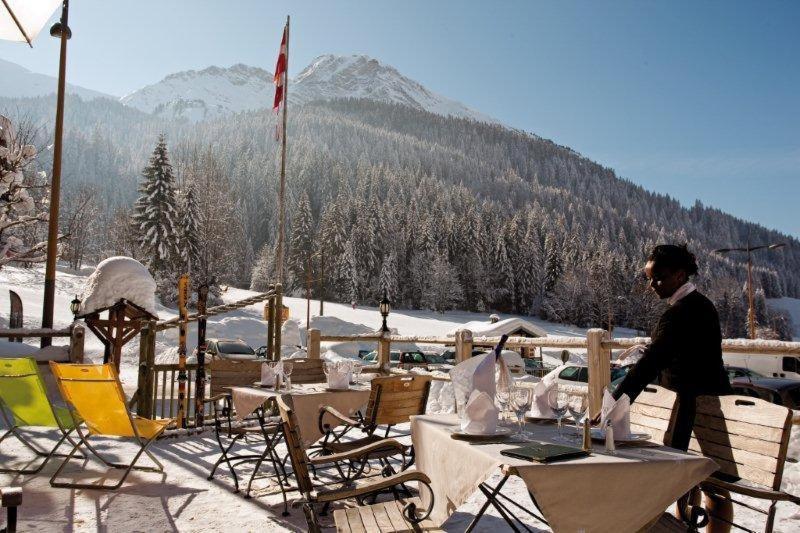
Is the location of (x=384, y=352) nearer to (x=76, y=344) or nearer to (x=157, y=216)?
(x=76, y=344)

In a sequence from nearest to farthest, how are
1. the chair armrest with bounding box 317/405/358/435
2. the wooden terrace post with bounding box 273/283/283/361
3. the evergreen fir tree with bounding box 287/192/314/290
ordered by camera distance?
the chair armrest with bounding box 317/405/358/435, the wooden terrace post with bounding box 273/283/283/361, the evergreen fir tree with bounding box 287/192/314/290

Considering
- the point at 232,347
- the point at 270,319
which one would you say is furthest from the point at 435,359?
the point at 270,319

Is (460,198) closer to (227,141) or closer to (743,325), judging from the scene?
(743,325)

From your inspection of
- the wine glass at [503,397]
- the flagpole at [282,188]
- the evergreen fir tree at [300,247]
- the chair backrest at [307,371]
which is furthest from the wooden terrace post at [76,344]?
the evergreen fir tree at [300,247]

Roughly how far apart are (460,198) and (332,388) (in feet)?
310

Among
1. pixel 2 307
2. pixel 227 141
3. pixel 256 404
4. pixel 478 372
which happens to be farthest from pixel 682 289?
pixel 227 141

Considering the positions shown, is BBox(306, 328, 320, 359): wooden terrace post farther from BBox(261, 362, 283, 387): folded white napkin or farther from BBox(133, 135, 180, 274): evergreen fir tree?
BBox(133, 135, 180, 274): evergreen fir tree

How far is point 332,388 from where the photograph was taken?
5.90 meters

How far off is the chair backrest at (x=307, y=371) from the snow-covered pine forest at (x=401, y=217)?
6.29 meters

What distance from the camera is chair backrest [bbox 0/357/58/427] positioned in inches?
216

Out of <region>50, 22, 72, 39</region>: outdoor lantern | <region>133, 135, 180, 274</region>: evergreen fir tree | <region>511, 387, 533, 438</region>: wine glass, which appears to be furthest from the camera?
<region>133, 135, 180, 274</region>: evergreen fir tree

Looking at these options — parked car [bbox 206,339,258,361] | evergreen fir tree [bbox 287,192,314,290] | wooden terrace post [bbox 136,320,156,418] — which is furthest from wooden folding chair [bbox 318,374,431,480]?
evergreen fir tree [bbox 287,192,314,290]

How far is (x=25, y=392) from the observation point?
5.52 m

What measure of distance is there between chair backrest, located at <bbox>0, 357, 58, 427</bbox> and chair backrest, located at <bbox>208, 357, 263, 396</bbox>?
178 centimetres
